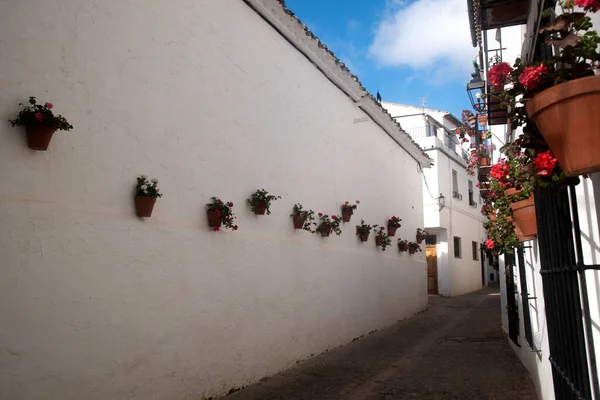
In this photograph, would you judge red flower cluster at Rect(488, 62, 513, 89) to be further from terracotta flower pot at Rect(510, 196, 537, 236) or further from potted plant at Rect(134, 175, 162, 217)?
potted plant at Rect(134, 175, 162, 217)

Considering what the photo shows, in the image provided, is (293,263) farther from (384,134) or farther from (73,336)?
(384,134)

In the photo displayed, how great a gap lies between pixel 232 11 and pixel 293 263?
3767 mm

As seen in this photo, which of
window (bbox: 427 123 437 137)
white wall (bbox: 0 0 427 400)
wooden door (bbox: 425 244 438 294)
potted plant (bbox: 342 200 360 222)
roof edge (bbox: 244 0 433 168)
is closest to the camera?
white wall (bbox: 0 0 427 400)

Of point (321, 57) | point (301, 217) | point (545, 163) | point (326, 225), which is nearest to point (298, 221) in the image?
point (301, 217)

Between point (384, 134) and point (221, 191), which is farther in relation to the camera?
point (384, 134)

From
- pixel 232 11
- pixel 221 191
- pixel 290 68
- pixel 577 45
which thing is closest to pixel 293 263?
pixel 221 191

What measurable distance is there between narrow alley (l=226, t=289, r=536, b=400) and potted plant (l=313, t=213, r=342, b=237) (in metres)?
2.13

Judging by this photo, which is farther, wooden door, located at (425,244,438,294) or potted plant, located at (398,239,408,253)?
wooden door, located at (425,244,438,294)

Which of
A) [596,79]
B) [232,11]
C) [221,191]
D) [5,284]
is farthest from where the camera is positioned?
[232,11]

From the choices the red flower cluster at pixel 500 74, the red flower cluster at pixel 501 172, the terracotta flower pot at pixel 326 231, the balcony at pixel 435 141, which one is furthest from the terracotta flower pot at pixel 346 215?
the balcony at pixel 435 141

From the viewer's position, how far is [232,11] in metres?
6.15

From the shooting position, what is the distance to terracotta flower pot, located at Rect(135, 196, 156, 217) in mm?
4336

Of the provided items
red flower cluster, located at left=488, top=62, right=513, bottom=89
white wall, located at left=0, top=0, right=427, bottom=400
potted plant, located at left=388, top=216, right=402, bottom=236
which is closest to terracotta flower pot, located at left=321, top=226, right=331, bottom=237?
white wall, located at left=0, top=0, right=427, bottom=400

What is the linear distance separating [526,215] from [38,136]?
3761 millimetres
